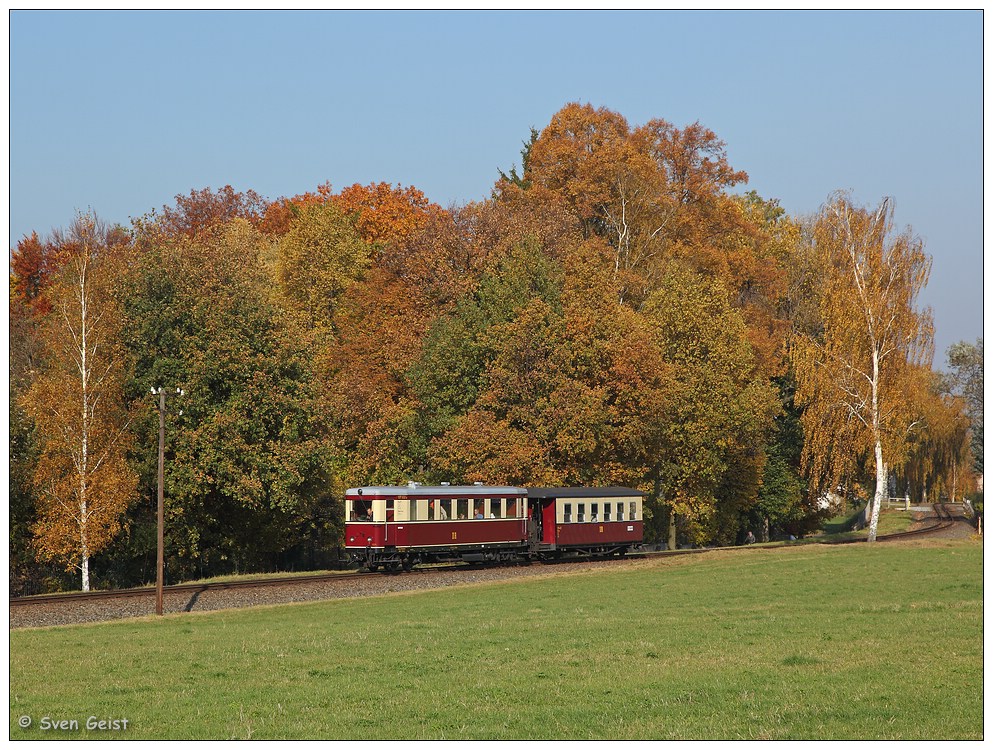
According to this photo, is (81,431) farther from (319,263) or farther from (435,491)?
(319,263)

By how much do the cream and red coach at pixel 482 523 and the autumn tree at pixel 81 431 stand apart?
9.27 meters

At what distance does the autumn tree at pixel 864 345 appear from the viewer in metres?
54.9

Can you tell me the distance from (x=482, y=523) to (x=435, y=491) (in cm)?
270

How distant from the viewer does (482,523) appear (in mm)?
47031

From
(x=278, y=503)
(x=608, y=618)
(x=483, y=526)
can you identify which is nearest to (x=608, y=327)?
(x=483, y=526)

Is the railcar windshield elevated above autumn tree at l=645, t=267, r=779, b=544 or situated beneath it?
situated beneath

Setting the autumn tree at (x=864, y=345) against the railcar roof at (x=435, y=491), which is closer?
the railcar roof at (x=435, y=491)

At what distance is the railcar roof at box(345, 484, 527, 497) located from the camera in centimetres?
4478

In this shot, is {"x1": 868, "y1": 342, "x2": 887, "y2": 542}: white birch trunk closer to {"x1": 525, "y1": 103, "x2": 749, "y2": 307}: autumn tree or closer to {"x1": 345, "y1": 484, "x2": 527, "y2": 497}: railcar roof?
{"x1": 525, "y1": 103, "x2": 749, "y2": 307}: autumn tree

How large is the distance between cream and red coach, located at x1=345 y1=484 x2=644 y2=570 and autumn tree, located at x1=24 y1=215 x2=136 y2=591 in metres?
9.27

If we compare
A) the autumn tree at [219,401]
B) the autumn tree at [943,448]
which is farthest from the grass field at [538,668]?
the autumn tree at [943,448]

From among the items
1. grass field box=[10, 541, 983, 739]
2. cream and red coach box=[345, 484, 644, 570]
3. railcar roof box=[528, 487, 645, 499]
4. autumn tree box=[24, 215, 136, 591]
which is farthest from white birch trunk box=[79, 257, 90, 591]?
railcar roof box=[528, 487, 645, 499]

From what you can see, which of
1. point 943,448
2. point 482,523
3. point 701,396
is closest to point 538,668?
point 482,523

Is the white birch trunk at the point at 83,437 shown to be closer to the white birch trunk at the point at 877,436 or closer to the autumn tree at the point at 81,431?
the autumn tree at the point at 81,431
